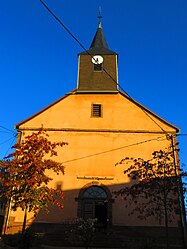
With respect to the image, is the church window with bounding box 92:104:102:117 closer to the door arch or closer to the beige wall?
the beige wall

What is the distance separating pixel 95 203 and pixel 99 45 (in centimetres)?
1322

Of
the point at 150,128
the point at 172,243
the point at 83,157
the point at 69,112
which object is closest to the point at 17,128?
the point at 69,112

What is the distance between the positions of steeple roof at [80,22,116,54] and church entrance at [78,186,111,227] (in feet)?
34.1

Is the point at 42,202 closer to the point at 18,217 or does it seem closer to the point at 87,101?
the point at 18,217

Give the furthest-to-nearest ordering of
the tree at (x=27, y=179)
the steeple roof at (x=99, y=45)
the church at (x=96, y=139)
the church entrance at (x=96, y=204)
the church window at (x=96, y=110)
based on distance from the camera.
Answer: the steeple roof at (x=99, y=45)
the church window at (x=96, y=110)
the church entrance at (x=96, y=204)
the church at (x=96, y=139)
the tree at (x=27, y=179)

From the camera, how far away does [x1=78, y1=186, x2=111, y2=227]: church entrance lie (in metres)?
15.6

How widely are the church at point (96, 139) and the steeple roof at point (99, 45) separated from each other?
1.40 m

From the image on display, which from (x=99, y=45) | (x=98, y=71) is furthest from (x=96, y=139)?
(x=99, y=45)

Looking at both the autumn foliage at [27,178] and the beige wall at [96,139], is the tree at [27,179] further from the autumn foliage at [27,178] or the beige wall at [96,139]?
the beige wall at [96,139]

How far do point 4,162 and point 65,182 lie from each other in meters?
4.70

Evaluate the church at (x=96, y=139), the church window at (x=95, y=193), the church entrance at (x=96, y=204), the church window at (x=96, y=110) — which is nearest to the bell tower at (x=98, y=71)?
the church at (x=96, y=139)

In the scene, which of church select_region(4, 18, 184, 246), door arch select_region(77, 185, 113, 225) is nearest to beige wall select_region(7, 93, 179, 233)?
church select_region(4, 18, 184, 246)

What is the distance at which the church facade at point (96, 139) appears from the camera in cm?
1557

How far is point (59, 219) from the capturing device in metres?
15.2
